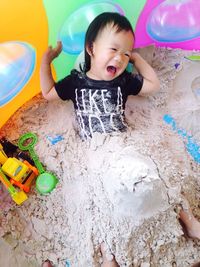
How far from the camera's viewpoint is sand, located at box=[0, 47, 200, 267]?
934 millimetres

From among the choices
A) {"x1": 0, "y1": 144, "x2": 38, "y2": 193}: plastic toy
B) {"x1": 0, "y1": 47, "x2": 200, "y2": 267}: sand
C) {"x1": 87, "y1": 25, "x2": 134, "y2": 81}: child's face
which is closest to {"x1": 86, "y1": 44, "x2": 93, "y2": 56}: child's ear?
{"x1": 87, "y1": 25, "x2": 134, "y2": 81}: child's face

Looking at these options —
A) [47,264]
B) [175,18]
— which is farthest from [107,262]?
[175,18]

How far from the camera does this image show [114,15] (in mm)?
1030

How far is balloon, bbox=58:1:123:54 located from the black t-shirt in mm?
101

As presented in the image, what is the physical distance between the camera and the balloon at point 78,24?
1.14 meters

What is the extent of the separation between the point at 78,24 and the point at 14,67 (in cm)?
25

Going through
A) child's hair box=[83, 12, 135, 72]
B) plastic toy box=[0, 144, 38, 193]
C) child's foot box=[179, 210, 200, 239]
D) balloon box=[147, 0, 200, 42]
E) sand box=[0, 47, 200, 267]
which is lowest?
child's foot box=[179, 210, 200, 239]

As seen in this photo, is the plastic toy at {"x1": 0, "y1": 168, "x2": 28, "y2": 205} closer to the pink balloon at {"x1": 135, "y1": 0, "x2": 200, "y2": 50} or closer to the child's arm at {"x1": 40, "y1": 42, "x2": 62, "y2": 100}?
the child's arm at {"x1": 40, "y1": 42, "x2": 62, "y2": 100}

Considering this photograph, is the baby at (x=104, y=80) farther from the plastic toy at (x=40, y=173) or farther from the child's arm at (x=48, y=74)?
the plastic toy at (x=40, y=173)

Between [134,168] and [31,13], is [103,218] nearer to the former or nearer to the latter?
[134,168]

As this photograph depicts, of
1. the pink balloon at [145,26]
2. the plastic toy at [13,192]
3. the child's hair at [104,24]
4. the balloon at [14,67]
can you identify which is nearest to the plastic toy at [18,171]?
the plastic toy at [13,192]

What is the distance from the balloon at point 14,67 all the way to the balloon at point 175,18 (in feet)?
1.42

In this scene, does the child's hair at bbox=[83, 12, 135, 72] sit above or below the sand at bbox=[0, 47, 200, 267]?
above

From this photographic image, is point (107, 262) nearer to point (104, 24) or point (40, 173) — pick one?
point (40, 173)
